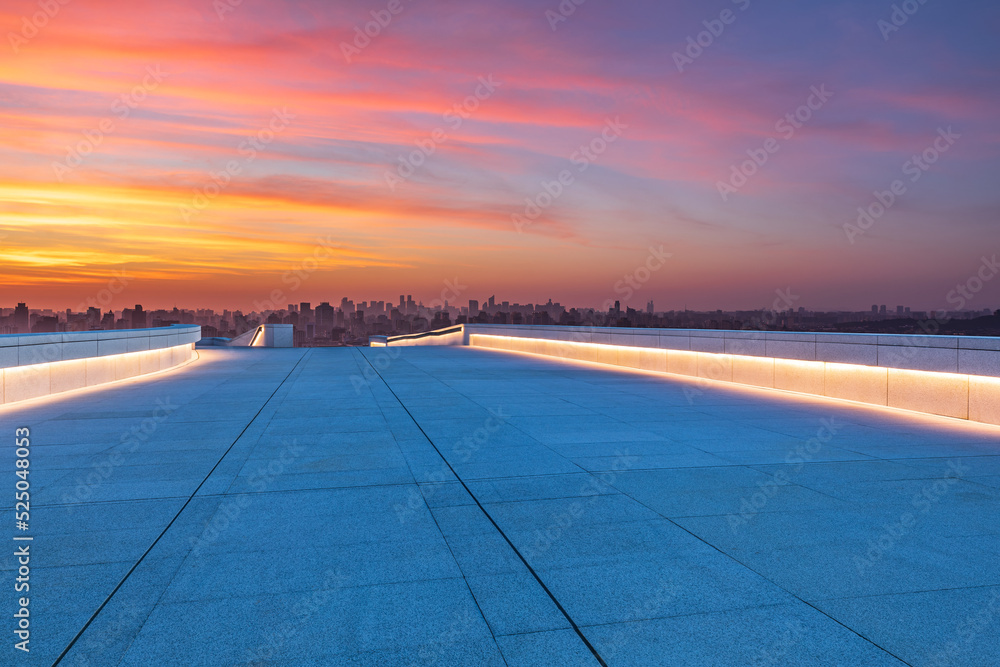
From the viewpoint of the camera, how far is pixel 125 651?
11.7 feet

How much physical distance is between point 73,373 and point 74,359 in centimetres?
31

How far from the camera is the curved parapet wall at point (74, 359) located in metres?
12.5

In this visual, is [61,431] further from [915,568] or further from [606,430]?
[915,568]

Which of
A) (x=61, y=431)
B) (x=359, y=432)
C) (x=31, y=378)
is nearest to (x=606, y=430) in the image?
(x=359, y=432)

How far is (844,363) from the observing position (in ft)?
43.0

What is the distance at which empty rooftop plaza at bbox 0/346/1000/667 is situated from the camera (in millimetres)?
3711

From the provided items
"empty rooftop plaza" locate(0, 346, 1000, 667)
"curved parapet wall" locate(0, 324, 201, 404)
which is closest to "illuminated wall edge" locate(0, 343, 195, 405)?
"curved parapet wall" locate(0, 324, 201, 404)

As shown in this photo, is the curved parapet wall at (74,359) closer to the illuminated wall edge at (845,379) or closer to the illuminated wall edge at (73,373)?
the illuminated wall edge at (73,373)

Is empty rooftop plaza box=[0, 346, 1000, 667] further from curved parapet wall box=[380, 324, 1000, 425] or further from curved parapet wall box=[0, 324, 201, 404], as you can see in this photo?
curved parapet wall box=[0, 324, 201, 404]

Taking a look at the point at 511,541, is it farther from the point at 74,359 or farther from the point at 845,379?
the point at 74,359

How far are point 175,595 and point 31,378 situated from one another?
445 inches

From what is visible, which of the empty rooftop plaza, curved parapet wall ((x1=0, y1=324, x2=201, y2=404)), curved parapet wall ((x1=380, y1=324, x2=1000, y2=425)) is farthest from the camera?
curved parapet wall ((x1=0, y1=324, x2=201, y2=404))

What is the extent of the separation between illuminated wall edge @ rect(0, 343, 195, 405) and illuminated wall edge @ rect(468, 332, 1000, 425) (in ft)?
46.4

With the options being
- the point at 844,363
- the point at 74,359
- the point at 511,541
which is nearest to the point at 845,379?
the point at 844,363
